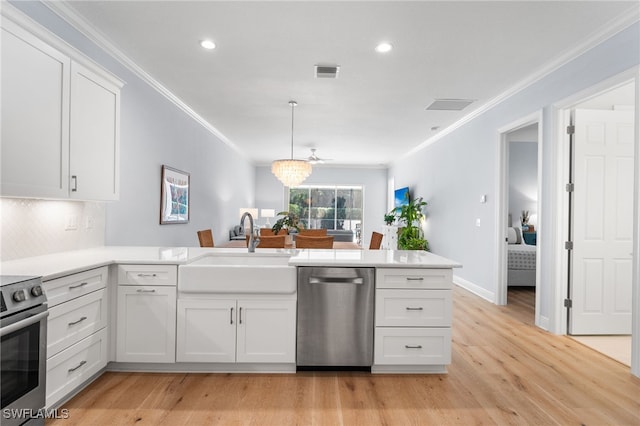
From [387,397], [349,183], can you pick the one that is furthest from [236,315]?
[349,183]

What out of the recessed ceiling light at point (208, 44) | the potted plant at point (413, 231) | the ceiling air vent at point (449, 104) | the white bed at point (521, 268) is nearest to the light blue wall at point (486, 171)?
the potted plant at point (413, 231)

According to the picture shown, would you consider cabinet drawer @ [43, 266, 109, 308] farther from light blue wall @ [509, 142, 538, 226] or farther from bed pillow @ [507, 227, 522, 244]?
light blue wall @ [509, 142, 538, 226]

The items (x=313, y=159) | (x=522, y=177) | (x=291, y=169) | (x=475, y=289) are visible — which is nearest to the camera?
(x=475, y=289)

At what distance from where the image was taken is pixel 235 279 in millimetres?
2406

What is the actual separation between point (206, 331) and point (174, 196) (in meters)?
2.55

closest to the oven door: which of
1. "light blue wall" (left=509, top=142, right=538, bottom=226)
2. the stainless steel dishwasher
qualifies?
the stainless steel dishwasher

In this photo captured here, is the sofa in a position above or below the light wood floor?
above

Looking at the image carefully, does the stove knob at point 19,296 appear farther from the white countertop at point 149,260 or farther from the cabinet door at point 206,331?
the cabinet door at point 206,331

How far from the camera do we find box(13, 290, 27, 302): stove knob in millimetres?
1609

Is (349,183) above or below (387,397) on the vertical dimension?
above

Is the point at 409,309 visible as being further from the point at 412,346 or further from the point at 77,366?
the point at 77,366

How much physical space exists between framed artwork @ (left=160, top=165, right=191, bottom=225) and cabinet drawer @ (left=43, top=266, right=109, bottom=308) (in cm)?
192

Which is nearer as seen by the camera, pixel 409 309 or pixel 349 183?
pixel 409 309

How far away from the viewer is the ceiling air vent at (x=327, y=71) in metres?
3.50
